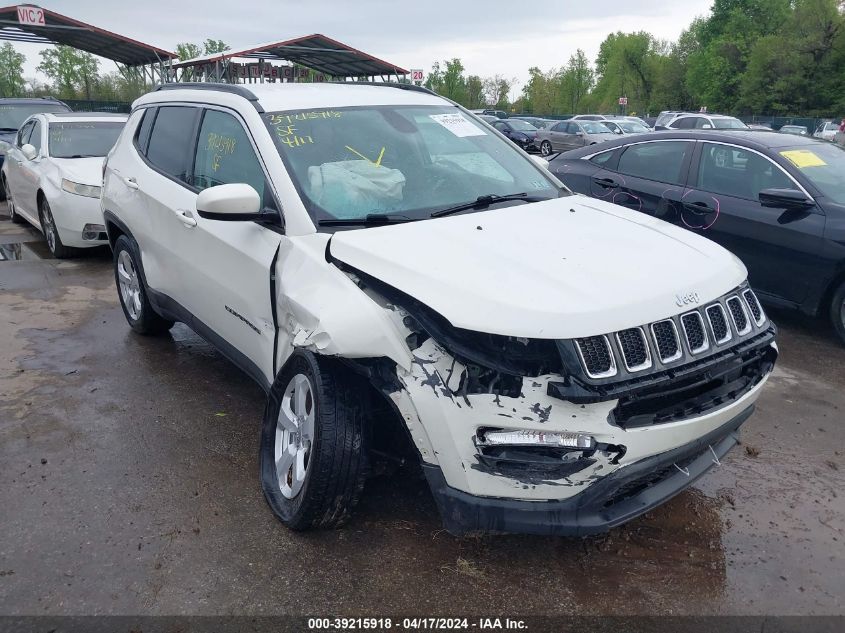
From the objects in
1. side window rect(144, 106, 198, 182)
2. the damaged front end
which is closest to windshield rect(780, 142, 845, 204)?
the damaged front end

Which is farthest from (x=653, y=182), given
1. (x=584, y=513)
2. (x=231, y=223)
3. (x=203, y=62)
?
(x=203, y=62)

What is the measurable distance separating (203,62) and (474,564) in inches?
847

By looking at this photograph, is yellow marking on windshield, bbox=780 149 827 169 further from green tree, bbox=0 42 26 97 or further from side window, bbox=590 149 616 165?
green tree, bbox=0 42 26 97

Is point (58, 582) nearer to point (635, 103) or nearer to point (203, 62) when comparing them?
point (203, 62)

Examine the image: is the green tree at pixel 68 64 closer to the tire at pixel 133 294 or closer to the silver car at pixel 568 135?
the silver car at pixel 568 135

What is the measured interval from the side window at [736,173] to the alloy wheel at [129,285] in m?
4.76

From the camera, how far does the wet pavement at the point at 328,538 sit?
8.79 feet

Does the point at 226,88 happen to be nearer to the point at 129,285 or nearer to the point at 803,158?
the point at 129,285

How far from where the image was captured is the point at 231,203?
3098mm

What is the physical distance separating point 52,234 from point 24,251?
70 centimetres

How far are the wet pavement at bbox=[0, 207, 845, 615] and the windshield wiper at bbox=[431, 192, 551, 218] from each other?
1.33 m

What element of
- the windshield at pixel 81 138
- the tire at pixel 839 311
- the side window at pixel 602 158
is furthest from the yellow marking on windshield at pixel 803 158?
the windshield at pixel 81 138

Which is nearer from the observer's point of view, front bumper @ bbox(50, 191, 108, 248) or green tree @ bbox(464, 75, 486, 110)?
front bumper @ bbox(50, 191, 108, 248)

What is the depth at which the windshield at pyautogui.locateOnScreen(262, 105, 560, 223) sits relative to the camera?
3.29 m
